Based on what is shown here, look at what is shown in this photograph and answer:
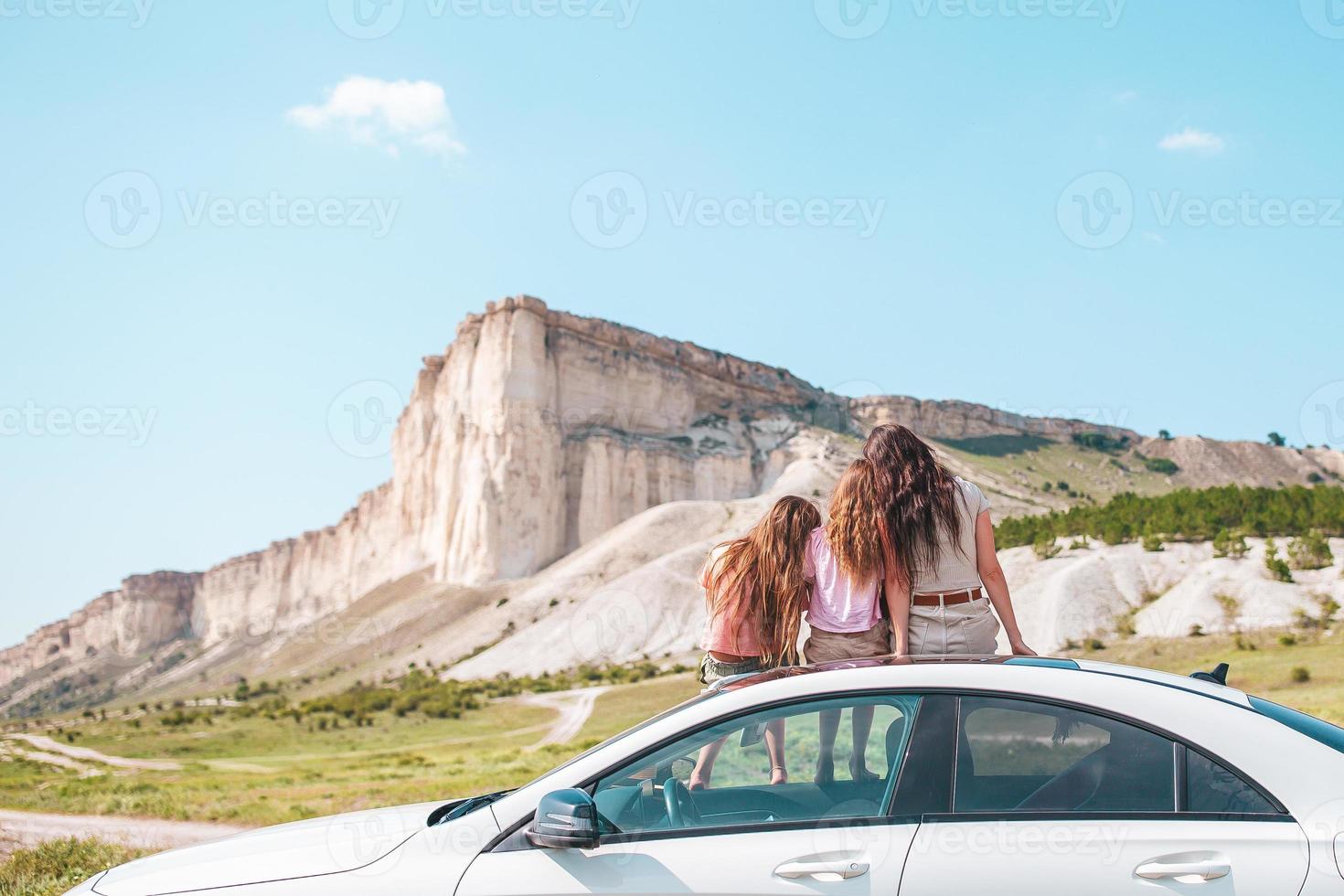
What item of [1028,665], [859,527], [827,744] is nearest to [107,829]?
[859,527]

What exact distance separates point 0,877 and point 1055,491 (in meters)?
112

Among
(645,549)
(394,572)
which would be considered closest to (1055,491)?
(645,549)

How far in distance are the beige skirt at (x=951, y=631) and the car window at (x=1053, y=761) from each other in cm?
147

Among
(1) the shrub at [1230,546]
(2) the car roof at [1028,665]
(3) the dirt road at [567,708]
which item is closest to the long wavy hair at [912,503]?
(2) the car roof at [1028,665]

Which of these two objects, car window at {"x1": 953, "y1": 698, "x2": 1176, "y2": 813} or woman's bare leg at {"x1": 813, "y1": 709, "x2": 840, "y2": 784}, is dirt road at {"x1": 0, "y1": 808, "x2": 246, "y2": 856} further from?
car window at {"x1": 953, "y1": 698, "x2": 1176, "y2": 813}

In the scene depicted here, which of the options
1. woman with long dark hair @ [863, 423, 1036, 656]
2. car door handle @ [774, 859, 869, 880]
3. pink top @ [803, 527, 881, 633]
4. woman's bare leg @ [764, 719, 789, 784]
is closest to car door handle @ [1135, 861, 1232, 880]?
car door handle @ [774, 859, 869, 880]

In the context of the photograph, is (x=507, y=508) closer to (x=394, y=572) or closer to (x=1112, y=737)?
(x=394, y=572)

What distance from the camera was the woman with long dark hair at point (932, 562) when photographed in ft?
15.0

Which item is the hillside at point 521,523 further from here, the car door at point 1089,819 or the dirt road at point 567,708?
the car door at point 1089,819

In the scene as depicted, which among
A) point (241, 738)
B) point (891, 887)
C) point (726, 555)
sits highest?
point (726, 555)

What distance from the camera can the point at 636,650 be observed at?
5262 cm

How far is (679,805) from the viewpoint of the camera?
10.5ft

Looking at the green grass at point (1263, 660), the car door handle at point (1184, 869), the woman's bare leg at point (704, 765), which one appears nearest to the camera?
the car door handle at point (1184, 869)

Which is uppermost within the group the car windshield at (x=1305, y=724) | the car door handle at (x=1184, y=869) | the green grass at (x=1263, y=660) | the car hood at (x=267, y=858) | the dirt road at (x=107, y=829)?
the car windshield at (x=1305, y=724)
